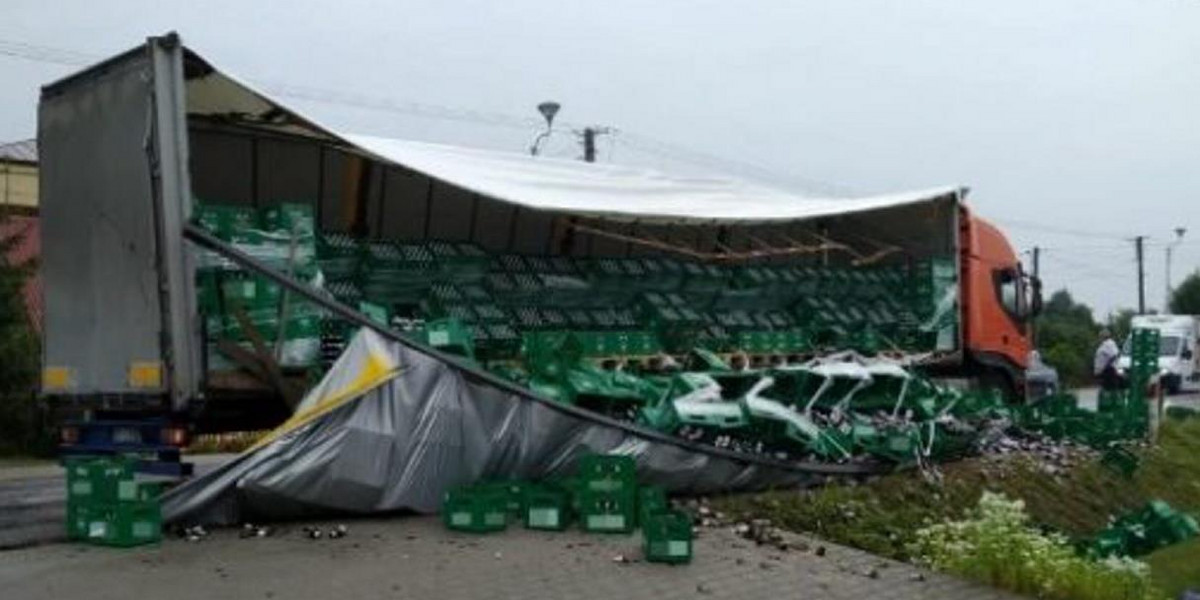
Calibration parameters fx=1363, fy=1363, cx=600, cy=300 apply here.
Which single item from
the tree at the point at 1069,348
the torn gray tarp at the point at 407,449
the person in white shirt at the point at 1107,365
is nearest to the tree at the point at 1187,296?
the tree at the point at 1069,348

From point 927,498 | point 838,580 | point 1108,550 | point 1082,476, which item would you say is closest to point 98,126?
point 838,580

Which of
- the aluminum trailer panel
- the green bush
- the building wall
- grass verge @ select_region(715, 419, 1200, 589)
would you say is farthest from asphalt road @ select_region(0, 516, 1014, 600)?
the building wall

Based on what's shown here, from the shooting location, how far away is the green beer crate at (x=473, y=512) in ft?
30.5

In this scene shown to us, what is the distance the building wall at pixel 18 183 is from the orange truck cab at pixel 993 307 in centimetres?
1786

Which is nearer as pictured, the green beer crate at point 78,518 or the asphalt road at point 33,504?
the green beer crate at point 78,518

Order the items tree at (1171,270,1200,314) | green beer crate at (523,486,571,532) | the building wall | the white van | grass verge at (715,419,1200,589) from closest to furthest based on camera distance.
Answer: green beer crate at (523,486,571,532) < grass verge at (715,419,1200,589) < the building wall < the white van < tree at (1171,270,1200,314)

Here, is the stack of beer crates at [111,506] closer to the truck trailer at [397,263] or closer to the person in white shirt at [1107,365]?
the truck trailer at [397,263]

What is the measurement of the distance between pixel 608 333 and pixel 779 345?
2.47 m

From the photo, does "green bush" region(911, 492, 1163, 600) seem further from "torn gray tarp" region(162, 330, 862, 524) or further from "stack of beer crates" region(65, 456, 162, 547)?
"stack of beer crates" region(65, 456, 162, 547)

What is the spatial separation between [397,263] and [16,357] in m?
8.55

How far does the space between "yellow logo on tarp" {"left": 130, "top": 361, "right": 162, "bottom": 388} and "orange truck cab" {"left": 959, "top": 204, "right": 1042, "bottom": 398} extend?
1100cm

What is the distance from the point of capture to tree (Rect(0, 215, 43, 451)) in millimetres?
18469

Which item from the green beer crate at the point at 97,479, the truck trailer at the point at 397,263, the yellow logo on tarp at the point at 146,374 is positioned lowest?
the green beer crate at the point at 97,479

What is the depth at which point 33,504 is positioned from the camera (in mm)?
11844
